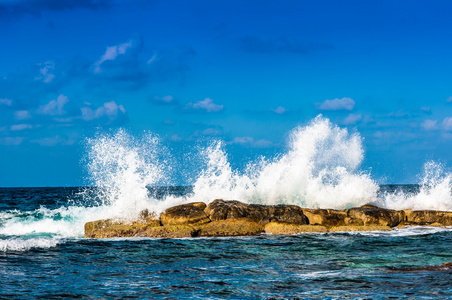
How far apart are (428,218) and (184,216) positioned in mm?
9373

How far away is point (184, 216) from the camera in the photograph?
640 inches

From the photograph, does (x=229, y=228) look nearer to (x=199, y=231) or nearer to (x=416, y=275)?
(x=199, y=231)

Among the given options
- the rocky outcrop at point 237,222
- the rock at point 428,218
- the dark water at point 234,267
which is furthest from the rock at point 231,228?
the rock at point 428,218

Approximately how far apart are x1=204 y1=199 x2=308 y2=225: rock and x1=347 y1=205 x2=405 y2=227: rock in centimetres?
191

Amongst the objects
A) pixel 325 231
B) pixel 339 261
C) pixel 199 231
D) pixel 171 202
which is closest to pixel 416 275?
pixel 339 261

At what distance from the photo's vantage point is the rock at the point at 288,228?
52.3ft

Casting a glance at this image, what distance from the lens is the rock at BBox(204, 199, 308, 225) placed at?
16.3 meters

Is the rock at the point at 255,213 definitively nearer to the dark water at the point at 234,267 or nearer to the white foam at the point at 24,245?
the dark water at the point at 234,267

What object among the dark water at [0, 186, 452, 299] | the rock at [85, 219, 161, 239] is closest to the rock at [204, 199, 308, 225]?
the dark water at [0, 186, 452, 299]

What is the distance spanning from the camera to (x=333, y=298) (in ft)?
25.9

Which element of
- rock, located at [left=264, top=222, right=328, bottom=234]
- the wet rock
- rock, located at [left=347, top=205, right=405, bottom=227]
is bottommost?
the wet rock

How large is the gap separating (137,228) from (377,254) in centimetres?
812

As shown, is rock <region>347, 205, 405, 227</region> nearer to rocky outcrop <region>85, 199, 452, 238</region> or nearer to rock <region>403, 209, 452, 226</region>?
rocky outcrop <region>85, 199, 452, 238</region>

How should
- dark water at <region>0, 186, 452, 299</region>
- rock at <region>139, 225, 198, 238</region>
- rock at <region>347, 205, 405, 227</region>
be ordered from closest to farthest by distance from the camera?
dark water at <region>0, 186, 452, 299</region>, rock at <region>139, 225, 198, 238</region>, rock at <region>347, 205, 405, 227</region>
